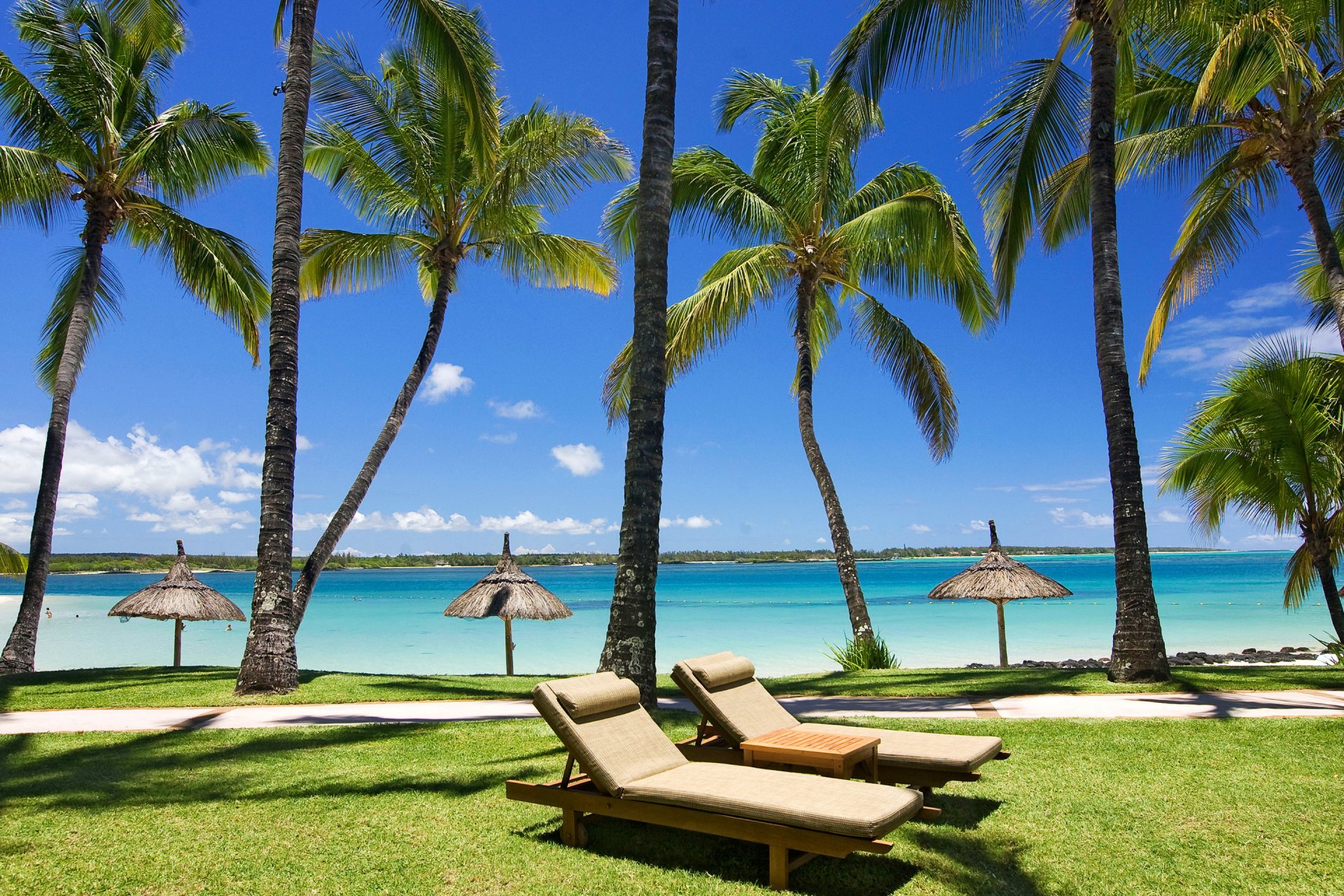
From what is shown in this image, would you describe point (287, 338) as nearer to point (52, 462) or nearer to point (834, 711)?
point (52, 462)

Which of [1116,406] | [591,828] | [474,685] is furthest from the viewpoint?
[474,685]

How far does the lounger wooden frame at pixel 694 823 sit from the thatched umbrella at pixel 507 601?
879 centimetres

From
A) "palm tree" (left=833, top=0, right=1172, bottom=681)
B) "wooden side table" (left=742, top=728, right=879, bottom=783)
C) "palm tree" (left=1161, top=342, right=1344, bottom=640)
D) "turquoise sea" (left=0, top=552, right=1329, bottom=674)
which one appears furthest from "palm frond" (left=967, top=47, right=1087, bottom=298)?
"turquoise sea" (left=0, top=552, right=1329, bottom=674)

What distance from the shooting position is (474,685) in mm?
9828

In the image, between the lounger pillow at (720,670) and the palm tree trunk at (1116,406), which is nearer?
the lounger pillow at (720,670)

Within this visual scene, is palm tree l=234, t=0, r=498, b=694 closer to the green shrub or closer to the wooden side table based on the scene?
the wooden side table

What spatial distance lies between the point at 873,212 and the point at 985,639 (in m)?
18.4

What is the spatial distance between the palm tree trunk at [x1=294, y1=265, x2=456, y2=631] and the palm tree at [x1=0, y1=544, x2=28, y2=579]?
6.26m

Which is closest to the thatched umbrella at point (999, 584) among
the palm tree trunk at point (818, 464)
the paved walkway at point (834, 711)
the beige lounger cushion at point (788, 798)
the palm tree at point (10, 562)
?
the palm tree trunk at point (818, 464)

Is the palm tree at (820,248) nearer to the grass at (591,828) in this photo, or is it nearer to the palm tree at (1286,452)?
the palm tree at (1286,452)

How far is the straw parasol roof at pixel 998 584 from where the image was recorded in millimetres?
12883

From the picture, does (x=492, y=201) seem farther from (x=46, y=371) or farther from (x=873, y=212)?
(x=46, y=371)

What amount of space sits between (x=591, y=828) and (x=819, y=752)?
1.24 m

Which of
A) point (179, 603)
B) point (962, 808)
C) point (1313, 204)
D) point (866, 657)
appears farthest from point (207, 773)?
point (1313, 204)
